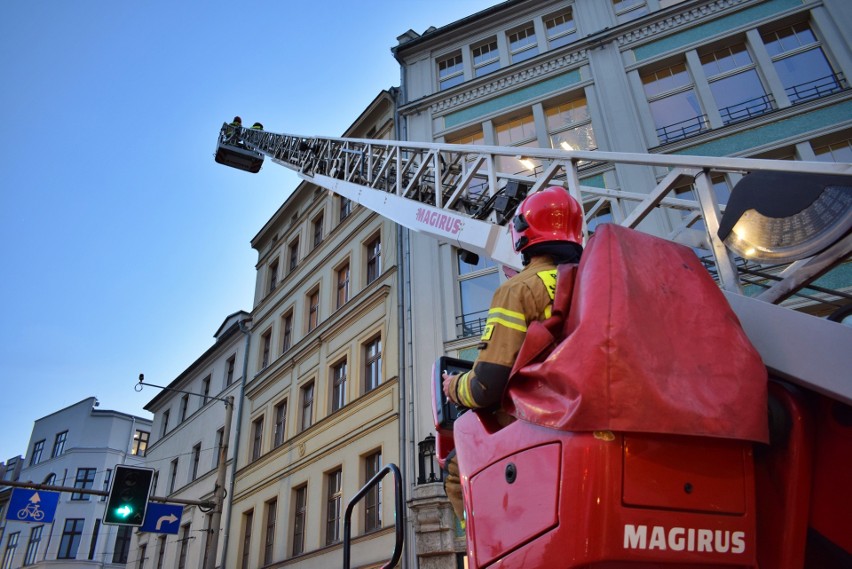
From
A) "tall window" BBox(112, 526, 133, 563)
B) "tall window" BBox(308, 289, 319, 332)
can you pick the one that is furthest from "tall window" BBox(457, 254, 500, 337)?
"tall window" BBox(112, 526, 133, 563)

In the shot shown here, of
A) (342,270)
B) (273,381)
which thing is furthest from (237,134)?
(273,381)

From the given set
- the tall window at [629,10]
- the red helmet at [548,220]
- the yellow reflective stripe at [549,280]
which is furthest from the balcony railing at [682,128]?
the yellow reflective stripe at [549,280]

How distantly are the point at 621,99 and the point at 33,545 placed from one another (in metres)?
41.7

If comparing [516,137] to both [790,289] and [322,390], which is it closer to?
[322,390]

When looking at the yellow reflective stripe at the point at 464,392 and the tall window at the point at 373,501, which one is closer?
the yellow reflective stripe at the point at 464,392

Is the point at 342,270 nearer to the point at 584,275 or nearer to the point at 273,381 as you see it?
the point at 273,381

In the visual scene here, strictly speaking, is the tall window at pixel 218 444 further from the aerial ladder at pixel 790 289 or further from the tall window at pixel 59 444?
the tall window at pixel 59 444

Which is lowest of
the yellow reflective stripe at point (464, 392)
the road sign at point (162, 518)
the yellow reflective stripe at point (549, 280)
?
the yellow reflective stripe at point (464, 392)

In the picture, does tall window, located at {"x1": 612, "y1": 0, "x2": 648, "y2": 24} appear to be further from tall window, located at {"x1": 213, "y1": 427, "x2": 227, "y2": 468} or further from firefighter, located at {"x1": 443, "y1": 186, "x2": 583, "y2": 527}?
tall window, located at {"x1": 213, "y1": 427, "x2": 227, "y2": 468}

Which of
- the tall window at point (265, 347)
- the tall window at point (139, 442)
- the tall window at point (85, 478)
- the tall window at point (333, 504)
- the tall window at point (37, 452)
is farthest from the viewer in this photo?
the tall window at point (37, 452)

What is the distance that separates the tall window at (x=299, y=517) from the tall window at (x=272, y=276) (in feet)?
31.2

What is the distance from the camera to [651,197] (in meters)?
4.02

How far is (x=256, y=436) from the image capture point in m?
21.5

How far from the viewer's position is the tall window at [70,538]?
36594 mm
